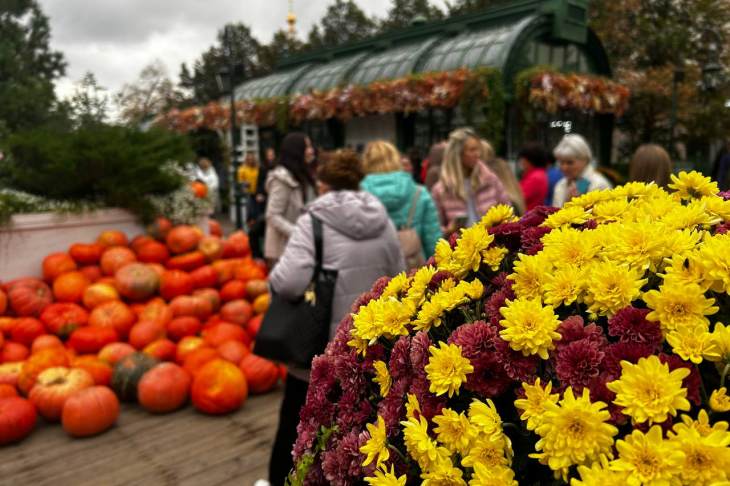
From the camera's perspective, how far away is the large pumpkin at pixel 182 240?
5.38 meters

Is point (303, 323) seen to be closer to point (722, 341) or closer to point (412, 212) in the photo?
point (412, 212)

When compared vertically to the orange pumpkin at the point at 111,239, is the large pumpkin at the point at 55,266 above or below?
below

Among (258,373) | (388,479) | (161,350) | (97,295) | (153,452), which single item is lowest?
(153,452)

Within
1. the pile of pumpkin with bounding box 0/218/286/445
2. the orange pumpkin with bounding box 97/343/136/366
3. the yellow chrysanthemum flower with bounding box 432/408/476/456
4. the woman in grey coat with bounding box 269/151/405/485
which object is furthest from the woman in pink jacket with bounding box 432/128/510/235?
the yellow chrysanthemum flower with bounding box 432/408/476/456

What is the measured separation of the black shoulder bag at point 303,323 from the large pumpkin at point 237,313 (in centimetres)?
217

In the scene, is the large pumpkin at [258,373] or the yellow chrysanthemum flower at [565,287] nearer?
the yellow chrysanthemum flower at [565,287]

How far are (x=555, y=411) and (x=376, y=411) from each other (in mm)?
509

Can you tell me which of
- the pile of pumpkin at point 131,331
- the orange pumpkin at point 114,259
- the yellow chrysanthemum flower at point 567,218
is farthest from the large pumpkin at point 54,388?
the yellow chrysanthemum flower at point 567,218

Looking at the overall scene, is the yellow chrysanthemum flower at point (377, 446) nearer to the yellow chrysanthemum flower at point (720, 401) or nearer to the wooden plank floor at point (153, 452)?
the yellow chrysanthemum flower at point (720, 401)

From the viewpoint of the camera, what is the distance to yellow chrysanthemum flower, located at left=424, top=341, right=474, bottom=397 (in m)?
0.99

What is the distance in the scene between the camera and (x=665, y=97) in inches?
691

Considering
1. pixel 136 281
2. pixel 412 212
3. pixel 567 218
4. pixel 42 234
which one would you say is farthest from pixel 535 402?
pixel 42 234

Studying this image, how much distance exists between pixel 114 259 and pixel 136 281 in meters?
0.41

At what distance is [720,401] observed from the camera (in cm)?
82
